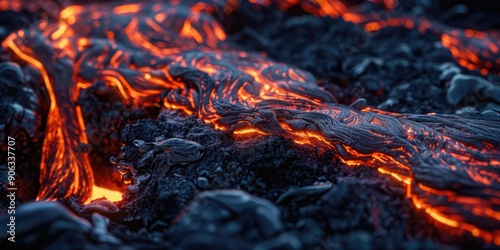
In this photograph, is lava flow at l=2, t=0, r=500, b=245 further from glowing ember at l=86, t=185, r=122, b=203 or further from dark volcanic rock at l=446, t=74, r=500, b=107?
dark volcanic rock at l=446, t=74, r=500, b=107

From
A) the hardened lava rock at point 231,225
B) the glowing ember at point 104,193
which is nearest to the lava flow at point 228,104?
the glowing ember at point 104,193

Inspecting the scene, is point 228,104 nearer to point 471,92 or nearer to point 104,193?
point 104,193

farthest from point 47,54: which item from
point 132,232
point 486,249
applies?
point 486,249

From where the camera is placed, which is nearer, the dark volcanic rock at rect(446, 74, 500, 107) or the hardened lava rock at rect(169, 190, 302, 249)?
the hardened lava rock at rect(169, 190, 302, 249)

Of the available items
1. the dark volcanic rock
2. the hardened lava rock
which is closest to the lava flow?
the dark volcanic rock

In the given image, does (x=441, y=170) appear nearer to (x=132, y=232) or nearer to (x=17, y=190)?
(x=132, y=232)

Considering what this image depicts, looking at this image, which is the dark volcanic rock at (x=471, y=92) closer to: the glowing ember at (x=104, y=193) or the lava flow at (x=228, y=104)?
the lava flow at (x=228, y=104)
